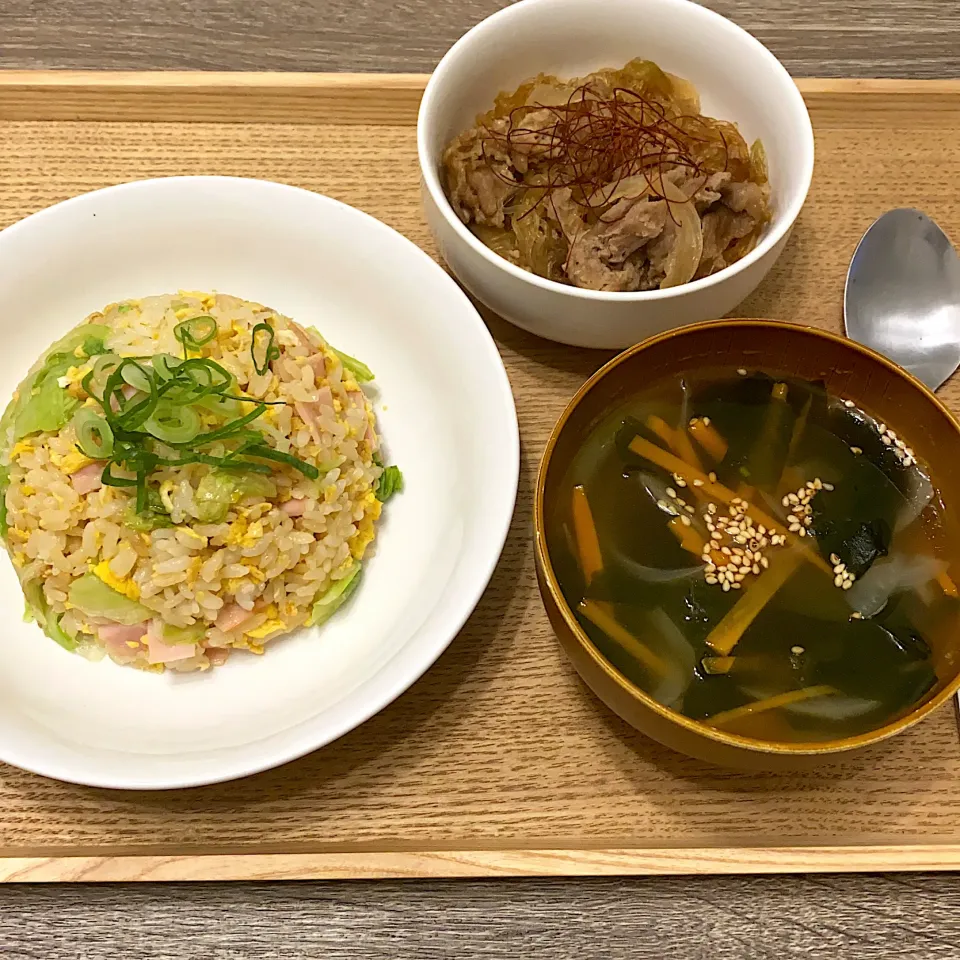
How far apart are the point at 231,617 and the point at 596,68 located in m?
1.53

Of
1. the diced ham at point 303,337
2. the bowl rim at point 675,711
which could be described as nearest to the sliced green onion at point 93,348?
the diced ham at point 303,337

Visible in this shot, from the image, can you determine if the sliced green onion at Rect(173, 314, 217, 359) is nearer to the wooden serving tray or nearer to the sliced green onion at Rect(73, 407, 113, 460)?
the sliced green onion at Rect(73, 407, 113, 460)

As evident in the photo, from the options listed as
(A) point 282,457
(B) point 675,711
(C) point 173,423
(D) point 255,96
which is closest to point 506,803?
(B) point 675,711

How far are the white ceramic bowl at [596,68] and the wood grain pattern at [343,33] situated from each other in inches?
22.8

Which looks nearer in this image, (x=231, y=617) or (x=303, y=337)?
(x=231, y=617)

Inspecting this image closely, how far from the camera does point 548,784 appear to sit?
1.65 m

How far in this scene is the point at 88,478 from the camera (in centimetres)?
169

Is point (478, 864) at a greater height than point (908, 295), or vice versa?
point (908, 295)

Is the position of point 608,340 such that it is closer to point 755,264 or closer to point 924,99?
point 755,264

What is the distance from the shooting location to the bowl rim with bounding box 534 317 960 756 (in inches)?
51.0

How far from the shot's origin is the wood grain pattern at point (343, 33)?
2.43 metres

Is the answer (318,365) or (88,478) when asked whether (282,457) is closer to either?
(318,365)

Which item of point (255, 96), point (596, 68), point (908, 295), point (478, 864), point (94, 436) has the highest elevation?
point (596, 68)

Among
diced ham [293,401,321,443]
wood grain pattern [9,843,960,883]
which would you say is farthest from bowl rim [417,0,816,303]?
wood grain pattern [9,843,960,883]
